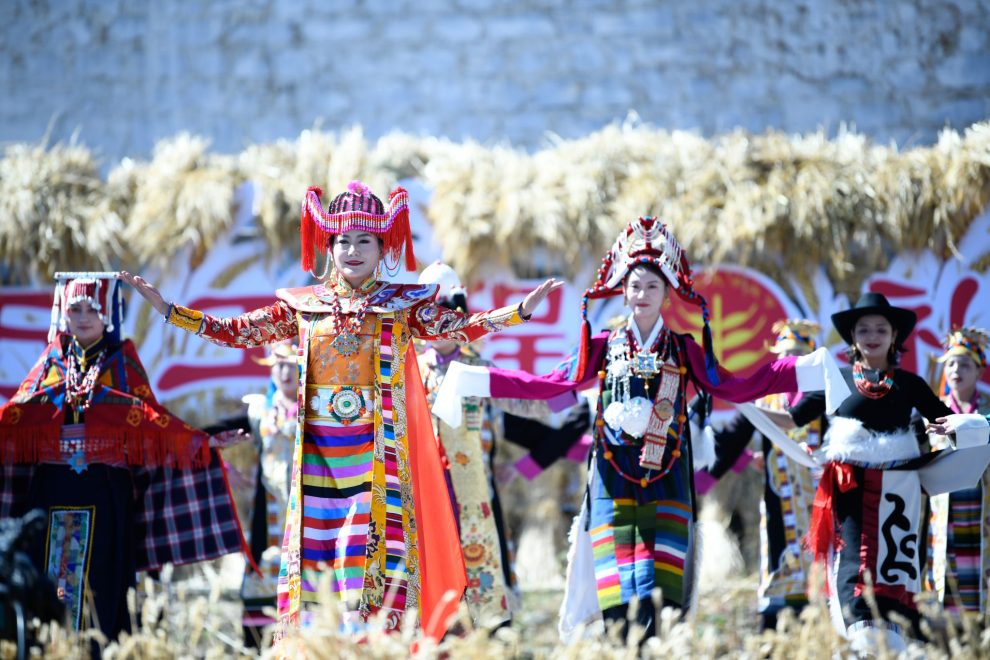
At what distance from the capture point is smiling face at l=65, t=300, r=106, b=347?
5.30 m

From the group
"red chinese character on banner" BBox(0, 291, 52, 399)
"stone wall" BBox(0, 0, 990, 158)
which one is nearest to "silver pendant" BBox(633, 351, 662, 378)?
"red chinese character on banner" BBox(0, 291, 52, 399)

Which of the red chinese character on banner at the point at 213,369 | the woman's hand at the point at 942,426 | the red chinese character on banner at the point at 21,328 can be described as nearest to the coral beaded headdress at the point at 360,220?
the woman's hand at the point at 942,426

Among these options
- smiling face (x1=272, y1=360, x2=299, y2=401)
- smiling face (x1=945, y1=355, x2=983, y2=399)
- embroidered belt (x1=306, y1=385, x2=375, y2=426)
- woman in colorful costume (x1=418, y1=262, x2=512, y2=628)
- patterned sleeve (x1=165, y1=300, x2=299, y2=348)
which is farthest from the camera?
smiling face (x1=272, y1=360, x2=299, y2=401)

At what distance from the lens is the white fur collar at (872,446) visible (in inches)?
204

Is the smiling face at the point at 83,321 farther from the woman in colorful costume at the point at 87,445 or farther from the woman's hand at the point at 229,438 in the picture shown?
the woman's hand at the point at 229,438

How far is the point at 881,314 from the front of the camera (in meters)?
5.38

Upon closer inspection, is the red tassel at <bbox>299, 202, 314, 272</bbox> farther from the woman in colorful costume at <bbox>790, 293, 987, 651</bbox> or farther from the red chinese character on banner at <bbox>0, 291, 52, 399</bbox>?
the red chinese character on banner at <bbox>0, 291, 52, 399</bbox>

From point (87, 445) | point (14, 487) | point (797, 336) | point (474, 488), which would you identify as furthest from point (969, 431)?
point (14, 487)

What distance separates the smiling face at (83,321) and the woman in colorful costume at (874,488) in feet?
9.62

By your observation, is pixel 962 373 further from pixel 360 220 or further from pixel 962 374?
pixel 360 220

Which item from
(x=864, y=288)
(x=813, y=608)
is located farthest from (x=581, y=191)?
(x=813, y=608)

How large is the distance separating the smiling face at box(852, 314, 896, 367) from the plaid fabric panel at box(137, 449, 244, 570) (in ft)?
8.84

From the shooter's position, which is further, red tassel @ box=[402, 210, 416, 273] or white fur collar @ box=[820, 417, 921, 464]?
white fur collar @ box=[820, 417, 921, 464]

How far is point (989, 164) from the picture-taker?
24.9 ft
